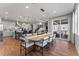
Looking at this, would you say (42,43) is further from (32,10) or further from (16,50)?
(32,10)

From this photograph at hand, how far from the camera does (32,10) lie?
2680mm

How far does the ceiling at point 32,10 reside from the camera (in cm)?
261

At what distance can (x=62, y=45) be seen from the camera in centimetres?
283

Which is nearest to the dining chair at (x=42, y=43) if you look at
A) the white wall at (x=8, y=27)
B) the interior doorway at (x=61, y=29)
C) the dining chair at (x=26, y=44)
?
the dining chair at (x=26, y=44)

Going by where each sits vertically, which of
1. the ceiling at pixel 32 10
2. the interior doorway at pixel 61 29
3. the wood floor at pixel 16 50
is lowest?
the wood floor at pixel 16 50

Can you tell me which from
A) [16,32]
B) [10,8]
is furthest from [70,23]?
[10,8]

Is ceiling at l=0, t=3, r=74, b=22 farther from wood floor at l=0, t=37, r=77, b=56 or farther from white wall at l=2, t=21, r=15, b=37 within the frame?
wood floor at l=0, t=37, r=77, b=56

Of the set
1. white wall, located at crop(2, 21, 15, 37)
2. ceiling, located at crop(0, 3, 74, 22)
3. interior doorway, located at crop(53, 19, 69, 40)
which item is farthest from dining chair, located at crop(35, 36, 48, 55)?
white wall, located at crop(2, 21, 15, 37)

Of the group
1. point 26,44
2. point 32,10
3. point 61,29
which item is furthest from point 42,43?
point 32,10

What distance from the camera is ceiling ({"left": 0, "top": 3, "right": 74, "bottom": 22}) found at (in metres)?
2.61

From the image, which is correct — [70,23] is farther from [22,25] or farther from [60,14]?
[22,25]

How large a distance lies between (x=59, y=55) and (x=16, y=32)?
4.43ft

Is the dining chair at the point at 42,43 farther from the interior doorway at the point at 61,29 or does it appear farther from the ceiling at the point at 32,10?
the ceiling at the point at 32,10

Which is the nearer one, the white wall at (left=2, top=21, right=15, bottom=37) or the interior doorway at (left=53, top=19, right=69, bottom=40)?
the white wall at (left=2, top=21, right=15, bottom=37)
